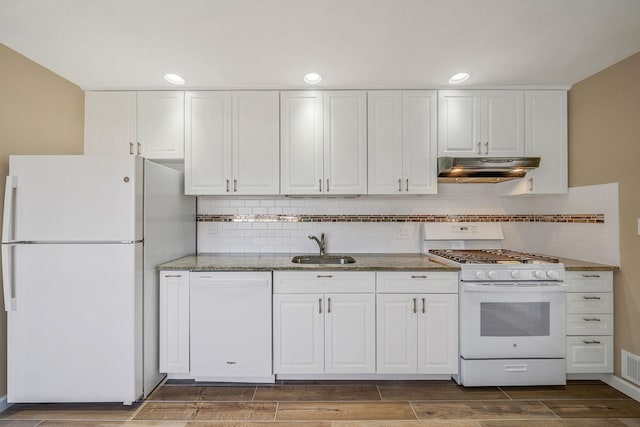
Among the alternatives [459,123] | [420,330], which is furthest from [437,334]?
[459,123]

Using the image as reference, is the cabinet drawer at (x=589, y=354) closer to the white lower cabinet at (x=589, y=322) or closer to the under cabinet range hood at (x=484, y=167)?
the white lower cabinet at (x=589, y=322)

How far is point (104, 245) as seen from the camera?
2.08 metres

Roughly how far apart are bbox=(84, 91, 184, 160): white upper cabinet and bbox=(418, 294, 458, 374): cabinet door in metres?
2.44

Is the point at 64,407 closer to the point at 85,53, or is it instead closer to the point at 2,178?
the point at 2,178

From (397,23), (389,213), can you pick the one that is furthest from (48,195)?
(389,213)

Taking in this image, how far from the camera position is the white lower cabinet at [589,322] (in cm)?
240

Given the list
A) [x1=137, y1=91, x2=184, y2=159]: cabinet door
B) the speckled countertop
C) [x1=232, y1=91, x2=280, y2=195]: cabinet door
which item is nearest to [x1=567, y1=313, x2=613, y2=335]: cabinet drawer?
the speckled countertop

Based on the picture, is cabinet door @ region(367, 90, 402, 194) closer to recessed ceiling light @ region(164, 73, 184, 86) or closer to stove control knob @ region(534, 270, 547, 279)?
stove control knob @ region(534, 270, 547, 279)

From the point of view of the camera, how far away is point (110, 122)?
2.76 m

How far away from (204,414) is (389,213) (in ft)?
7.36

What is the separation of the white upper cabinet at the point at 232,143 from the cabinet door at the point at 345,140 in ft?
1.47

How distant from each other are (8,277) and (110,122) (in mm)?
1428

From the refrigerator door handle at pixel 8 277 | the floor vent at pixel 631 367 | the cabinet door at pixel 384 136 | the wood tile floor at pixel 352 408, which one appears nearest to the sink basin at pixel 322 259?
the cabinet door at pixel 384 136

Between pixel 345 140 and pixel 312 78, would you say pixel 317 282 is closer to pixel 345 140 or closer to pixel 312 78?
pixel 345 140
